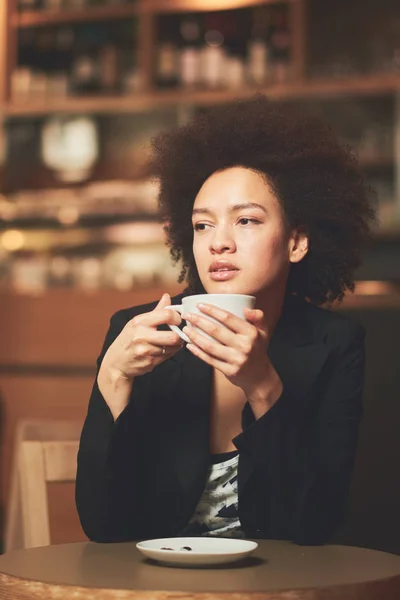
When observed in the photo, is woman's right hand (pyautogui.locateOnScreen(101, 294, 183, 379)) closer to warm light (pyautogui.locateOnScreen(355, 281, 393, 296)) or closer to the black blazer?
the black blazer

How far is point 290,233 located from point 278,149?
0.15 metres

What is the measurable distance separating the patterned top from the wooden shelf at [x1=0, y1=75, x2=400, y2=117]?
347 cm

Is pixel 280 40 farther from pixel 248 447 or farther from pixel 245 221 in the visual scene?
pixel 248 447

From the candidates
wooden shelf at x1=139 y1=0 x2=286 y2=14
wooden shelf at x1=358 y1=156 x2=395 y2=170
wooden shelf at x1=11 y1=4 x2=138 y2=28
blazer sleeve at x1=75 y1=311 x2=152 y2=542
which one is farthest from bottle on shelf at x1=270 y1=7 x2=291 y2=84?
blazer sleeve at x1=75 y1=311 x2=152 y2=542

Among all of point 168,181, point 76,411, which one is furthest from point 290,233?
point 76,411

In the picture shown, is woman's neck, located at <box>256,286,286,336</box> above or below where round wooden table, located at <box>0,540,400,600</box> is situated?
above

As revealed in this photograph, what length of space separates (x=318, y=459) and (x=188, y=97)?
3.76 meters

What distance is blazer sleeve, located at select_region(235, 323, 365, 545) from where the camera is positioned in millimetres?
1381

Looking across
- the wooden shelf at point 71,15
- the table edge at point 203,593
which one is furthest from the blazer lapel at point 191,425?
the wooden shelf at point 71,15

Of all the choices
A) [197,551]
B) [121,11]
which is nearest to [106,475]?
[197,551]

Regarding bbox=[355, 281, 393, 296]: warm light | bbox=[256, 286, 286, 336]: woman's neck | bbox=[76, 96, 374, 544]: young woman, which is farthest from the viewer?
bbox=[355, 281, 393, 296]: warm light

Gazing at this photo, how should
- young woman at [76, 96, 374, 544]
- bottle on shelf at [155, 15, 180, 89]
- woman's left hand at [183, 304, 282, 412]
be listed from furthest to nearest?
bottle on shelf at [155, 15, 180, 89]
young woman at [76, 96, 374, 544]
woman's left hand at [183, 304, 282, 412]

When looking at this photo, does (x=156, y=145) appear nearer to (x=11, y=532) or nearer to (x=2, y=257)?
(x=11, y=532)

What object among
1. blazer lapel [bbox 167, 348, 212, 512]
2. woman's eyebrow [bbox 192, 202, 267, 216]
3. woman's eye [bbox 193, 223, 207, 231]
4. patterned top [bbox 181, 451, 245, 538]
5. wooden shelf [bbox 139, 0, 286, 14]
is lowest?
patterned top [bbox 181, 451, 245, 538]
